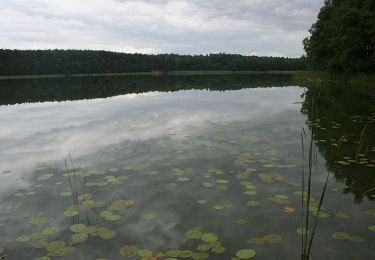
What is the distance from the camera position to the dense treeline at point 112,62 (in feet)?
276

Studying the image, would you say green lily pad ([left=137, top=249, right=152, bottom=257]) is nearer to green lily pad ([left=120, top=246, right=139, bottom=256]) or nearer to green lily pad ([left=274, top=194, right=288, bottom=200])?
green lily pad ([left=120, top=246, right=139, bottom=256])

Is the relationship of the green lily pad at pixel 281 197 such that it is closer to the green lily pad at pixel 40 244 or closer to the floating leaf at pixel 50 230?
the floating leaf at pixel 50 230

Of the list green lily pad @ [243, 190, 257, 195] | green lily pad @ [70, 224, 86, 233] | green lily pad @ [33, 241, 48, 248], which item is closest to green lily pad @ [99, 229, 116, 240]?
green lily pad @ [70, 224, 86, 233]

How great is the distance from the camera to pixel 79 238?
5.17 m

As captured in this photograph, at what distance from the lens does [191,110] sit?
20094 mm

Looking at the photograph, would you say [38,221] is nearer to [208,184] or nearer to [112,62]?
[208,184]

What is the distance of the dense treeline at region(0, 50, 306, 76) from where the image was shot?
84.2 m

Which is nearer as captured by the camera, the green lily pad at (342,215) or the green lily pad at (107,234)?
the green lily pad at (107,234)

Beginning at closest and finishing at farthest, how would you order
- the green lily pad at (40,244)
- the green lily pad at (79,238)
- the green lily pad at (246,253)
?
the green lily pad at (246,253), the green lily pad at (40,244), the green lily pad at (79,238)

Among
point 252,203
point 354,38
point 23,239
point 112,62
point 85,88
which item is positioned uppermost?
point 354,38

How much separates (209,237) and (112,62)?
11137 cm

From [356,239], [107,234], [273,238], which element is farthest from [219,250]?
[356,239]

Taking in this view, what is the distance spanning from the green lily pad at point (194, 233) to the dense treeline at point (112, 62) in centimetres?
8729

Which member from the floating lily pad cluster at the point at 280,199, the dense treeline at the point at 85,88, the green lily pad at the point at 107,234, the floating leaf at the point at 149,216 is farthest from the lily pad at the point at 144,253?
the dense treeline at the point at 85,88
